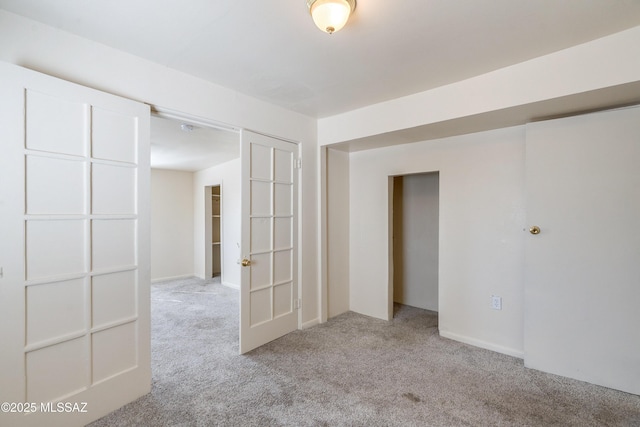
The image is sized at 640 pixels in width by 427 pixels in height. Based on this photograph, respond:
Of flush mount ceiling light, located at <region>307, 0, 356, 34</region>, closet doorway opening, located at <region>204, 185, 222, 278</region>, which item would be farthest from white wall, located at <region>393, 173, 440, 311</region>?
closet doorway opening, located at <region>204, 185, 222, 278</region>

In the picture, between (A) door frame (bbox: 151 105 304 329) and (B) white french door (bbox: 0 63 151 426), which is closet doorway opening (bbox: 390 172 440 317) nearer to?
(A) door frame (bbox: 151 105 304 329)

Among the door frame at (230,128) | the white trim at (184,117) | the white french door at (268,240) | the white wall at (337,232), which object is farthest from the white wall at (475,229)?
the white trim at (184,117)

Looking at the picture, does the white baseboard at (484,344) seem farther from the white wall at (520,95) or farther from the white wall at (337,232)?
the white wall at (520,95)

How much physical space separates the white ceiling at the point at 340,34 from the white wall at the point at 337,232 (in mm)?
1401

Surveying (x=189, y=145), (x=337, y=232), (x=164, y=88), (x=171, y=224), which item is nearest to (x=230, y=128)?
(x=164, y=88)

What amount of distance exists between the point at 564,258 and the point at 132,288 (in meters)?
3.30

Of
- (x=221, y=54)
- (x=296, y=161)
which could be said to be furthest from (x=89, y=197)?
(x=296, y=161)

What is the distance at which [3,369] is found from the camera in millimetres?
1463

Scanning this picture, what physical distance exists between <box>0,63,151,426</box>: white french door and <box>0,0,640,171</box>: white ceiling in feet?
1.57

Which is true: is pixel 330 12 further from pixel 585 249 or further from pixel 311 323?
pixel 311 323

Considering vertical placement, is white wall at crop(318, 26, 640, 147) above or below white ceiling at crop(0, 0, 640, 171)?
below

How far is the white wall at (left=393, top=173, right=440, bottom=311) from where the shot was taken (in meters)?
3.95

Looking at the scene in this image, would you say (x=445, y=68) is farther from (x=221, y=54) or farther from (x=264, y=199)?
(x=264, y=199)

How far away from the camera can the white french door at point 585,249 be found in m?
2.06
